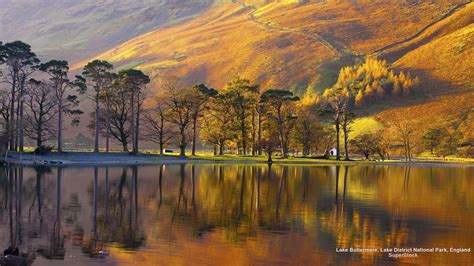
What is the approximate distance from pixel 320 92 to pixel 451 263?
181 m

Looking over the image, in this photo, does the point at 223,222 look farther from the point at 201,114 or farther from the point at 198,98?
the point at 201,114

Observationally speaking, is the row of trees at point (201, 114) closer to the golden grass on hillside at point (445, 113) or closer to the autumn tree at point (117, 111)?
the autumn tree at point (117, 111)

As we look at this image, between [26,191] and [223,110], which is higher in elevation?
[223,110]

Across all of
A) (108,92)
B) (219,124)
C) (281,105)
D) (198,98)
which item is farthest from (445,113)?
(108,92)

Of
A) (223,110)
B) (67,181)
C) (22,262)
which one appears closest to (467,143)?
(223,110)

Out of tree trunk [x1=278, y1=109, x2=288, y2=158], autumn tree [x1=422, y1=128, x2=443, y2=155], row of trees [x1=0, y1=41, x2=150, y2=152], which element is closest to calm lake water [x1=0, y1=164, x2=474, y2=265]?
row of trees [x1=0, y1=41, x2=150, y2=152]

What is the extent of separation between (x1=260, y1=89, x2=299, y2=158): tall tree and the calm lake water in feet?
181

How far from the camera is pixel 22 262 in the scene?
62.1 ft

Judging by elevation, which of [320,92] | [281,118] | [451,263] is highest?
[320,92]

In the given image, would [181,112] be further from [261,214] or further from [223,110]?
[261,214]

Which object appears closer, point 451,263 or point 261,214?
point 451,263

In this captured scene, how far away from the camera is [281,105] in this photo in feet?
347

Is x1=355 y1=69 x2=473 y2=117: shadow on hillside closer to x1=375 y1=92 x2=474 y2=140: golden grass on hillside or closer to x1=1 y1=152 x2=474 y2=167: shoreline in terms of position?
x1=375 y1=92 x2=474 y2=140: golden grass on hillside

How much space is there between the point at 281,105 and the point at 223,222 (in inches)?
3086
